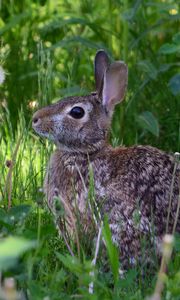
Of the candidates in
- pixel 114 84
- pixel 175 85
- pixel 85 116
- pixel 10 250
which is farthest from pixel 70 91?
pixel 10 250

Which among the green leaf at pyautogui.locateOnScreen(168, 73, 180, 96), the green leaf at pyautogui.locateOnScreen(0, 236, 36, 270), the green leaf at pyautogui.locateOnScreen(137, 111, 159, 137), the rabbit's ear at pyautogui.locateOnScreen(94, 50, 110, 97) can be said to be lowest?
the green leaf at pyautogui.locateOnScreen(0, 236, 36, 270)

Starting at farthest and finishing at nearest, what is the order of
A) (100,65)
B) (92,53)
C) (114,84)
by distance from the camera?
(92,53) < (100,65) < (114,84)

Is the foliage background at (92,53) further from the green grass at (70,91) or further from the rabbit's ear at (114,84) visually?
the rabbit's ear at (114,84)

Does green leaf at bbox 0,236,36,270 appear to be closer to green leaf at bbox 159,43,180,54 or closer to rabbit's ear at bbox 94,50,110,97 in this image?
green leaf at bbox 159,43,180,54

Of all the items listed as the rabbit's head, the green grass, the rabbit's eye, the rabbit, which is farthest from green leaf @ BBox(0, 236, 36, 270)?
the rabbit's eye

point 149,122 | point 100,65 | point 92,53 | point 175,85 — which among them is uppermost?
point 92,53

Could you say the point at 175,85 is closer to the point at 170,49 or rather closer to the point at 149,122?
the point at 170,49

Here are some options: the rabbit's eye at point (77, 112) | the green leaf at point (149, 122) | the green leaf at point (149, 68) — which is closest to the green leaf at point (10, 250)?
the rabbit's eye at point (77, 112)
